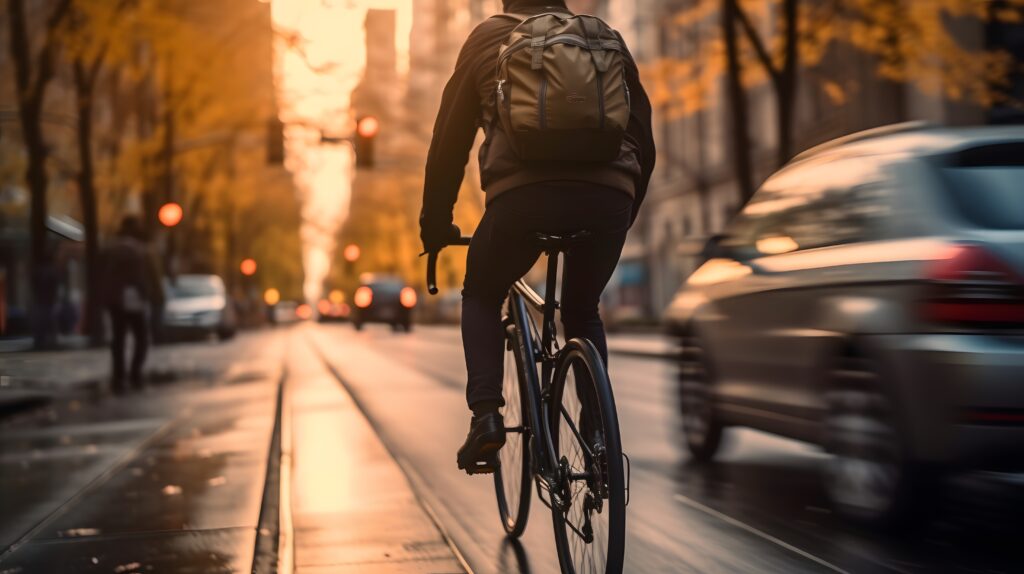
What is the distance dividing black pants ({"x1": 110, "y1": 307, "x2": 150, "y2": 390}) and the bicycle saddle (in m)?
11.9

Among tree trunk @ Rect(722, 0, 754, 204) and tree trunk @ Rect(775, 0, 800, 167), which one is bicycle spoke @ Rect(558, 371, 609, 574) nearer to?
tree trunk @ Rect(775, 0, 800, 167)

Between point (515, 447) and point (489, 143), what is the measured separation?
1.36 metres

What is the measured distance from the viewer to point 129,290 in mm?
15422

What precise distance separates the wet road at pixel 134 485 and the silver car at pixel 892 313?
2619 millimetres

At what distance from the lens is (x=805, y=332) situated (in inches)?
251

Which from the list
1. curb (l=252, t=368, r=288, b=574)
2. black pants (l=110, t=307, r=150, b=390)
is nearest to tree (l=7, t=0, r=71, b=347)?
black pants (l=110, t=307, r=150, b=390)

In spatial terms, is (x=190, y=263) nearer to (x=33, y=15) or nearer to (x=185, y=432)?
(x=33, y=15)

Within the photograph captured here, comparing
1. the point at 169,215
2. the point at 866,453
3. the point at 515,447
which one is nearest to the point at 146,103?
the point at 169,215

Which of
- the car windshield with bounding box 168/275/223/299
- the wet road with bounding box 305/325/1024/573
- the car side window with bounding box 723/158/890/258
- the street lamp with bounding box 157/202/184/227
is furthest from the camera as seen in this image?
the car windshield with bounding box 168/275/223/299

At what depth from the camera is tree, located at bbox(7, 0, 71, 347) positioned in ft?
70.7

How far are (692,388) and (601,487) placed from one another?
14.2ft

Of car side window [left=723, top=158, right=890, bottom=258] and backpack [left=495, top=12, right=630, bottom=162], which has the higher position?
backpack [left=495, top=12, right=630, bottom=162]

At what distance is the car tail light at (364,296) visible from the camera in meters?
44.0

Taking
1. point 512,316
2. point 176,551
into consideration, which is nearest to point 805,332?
point 512,316
